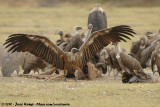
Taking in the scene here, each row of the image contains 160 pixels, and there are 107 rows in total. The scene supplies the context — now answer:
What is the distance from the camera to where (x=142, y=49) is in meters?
13.4

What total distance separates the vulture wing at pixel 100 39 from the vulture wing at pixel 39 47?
0.46 meters

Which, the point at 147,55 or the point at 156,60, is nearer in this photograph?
the point at 156,60

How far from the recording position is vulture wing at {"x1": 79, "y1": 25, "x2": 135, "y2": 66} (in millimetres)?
9297

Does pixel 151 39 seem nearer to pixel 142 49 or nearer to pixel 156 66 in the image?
pixel 142 49

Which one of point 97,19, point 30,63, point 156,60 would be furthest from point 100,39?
point 97,19

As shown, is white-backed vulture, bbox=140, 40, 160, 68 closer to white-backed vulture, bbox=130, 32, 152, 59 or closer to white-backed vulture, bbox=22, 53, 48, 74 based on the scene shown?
white-backed vulture, bbox=130, 32, 152, 59

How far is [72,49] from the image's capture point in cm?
930

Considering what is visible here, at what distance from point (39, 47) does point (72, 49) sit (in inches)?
26.4

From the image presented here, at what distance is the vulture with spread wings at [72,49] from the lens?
30.4 feet

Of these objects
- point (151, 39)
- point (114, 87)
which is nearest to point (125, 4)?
point (151, 39)

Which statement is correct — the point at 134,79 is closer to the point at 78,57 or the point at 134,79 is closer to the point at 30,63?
the point at 78,57

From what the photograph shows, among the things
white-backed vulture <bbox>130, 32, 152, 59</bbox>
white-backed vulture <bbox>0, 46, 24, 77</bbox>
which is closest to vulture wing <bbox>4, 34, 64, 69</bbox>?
white-backed vulture <bbox>0, 46, 24, 77</bbox>

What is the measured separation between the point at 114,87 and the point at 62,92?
962 millimetres

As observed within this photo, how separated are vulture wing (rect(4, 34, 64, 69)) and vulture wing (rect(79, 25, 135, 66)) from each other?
457 millimetres
